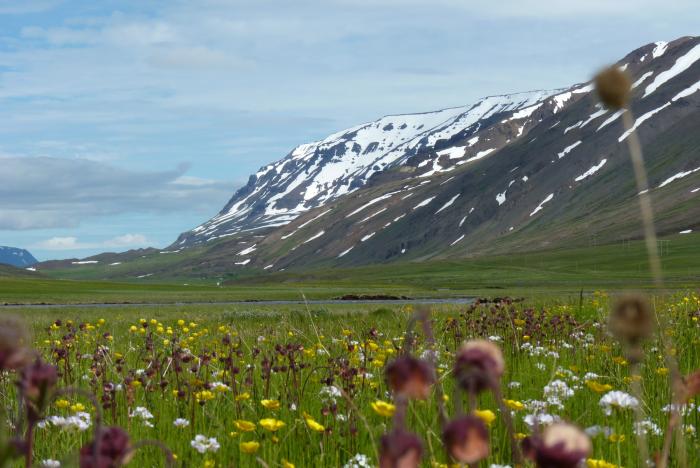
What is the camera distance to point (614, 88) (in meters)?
1.43

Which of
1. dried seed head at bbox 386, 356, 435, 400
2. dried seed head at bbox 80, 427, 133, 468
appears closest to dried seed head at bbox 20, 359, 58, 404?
dried seed head at bbox 80, 427, 133, 468

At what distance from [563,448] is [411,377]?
0.28 metres

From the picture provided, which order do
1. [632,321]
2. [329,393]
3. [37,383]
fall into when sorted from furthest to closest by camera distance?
[329,393] < [37,383] < [632,321]

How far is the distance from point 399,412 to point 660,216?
6739 inches

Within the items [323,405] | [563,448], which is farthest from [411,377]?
[323,405]

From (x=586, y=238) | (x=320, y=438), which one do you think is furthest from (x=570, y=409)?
(x=586, y=238)

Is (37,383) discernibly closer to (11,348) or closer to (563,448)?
(11,348)

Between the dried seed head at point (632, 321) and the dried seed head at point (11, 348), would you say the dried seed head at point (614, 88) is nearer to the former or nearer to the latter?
the dried seed head at point (632, 321)

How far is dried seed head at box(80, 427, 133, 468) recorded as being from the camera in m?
1.45

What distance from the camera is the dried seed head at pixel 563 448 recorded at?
1171mm

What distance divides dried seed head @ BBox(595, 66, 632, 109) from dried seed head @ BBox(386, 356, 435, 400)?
576 mm

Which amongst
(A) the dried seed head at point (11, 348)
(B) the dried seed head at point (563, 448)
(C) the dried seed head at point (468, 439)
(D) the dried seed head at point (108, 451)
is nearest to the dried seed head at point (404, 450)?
(C) the dried seed head at point (468, 439)

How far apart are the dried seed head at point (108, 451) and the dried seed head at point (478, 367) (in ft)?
2.11

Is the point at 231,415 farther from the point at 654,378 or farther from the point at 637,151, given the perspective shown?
the point at 637,151
